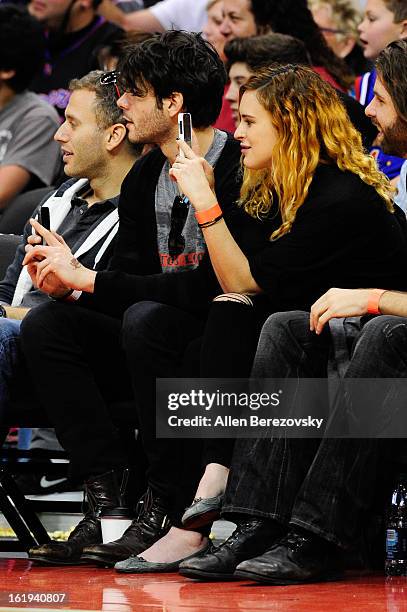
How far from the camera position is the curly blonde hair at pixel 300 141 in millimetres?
3246

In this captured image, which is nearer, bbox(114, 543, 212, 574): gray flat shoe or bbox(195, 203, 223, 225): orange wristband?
bbox(114, 543, 212, 574): gray flat shoe

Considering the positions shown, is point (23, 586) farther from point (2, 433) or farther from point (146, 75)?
point (146, 75)

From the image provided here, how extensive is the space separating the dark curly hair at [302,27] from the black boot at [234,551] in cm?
238

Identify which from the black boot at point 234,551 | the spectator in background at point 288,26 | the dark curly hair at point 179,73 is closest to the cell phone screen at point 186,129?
the dark curly hair at point 179,73

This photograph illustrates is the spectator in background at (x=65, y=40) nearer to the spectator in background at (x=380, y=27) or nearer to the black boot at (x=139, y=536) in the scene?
the spectator in background at (x=380, y=27)

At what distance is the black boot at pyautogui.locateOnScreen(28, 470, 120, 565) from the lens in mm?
3351

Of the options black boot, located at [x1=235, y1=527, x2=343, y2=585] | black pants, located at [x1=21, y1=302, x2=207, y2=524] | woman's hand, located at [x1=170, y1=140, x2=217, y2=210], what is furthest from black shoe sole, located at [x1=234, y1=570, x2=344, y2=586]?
woman's hand, located at [x1=170, y1=140, x2=217, y2=210]

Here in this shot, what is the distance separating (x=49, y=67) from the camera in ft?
19.8

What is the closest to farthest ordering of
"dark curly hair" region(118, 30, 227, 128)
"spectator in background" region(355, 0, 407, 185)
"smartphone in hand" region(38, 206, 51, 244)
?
"dark curly hair" region(118, 30, 227, 128)
"smartphone in hand" region(38, 206, 51, 244)
"spectator in background" region(355, 0, 407, 185)

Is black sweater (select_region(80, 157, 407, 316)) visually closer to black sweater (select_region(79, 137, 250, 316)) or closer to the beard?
black sweater (select_region(79, 137, 250, 316))

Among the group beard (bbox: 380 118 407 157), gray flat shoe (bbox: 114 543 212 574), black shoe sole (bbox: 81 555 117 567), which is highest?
beard (bbox: 380 118 407 157)

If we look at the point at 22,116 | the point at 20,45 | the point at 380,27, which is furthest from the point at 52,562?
the point at 20,45

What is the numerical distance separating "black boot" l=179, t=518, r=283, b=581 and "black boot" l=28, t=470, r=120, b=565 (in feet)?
1.51

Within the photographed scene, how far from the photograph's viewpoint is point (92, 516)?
346 cm
